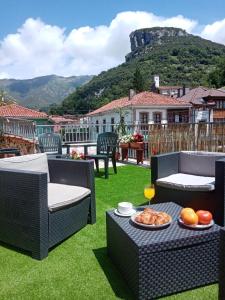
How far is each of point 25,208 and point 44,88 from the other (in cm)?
12740

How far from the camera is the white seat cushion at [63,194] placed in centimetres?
279

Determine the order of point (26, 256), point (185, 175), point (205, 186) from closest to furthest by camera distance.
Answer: point (26, 256) → point (205, 186) → point (185, 175)

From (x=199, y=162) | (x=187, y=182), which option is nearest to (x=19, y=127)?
(x=199, y=162)

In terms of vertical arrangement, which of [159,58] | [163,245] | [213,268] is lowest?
[213,268]

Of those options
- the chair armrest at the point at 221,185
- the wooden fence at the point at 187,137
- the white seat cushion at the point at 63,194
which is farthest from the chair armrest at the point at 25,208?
the wooden fence at the point at 187,137

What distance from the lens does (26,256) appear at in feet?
9.10

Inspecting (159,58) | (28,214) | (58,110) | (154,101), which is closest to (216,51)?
(159,58)

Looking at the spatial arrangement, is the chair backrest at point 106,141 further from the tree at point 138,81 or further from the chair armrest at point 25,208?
the tree at point 138,81

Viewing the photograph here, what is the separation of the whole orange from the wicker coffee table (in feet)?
0.18

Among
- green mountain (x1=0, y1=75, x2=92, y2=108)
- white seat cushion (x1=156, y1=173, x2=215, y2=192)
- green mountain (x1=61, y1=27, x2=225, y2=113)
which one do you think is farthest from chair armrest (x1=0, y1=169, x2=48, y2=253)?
green mountain (x1=0, y1=75, x2=92, y2=108)

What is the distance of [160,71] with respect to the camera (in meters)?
50.9

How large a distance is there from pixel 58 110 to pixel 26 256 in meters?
52.7

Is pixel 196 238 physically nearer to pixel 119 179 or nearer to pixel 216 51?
pixel 119 179

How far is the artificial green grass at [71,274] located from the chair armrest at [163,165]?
88 cm
